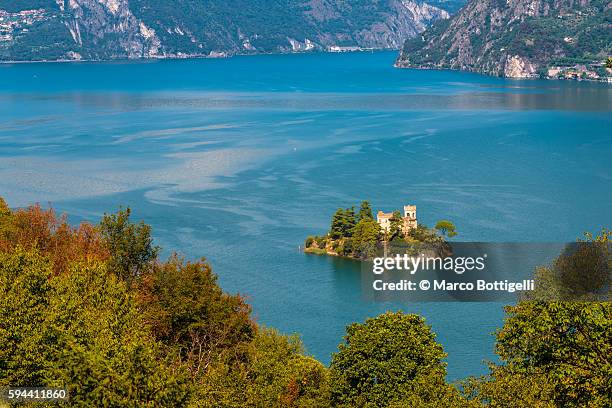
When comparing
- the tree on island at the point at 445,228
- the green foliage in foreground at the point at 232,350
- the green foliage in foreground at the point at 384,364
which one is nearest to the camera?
the green foliage in foreground at the point at 232,350

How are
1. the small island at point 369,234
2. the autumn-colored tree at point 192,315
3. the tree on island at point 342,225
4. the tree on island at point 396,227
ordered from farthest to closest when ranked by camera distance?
the tree on island at point 342,225 < the tree on island at point 396,227 < the small island at point 369,234 < the autumn-colored tree at point 192,315

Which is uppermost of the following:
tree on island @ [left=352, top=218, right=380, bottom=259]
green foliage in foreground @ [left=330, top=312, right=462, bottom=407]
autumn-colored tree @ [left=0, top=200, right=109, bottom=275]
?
autumn-colored tree @ [left=0, top=200, right=109, bottom=275]

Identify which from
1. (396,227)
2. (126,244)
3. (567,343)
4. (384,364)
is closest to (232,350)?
(384,364)

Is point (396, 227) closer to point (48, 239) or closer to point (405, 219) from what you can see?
point (405, 219)

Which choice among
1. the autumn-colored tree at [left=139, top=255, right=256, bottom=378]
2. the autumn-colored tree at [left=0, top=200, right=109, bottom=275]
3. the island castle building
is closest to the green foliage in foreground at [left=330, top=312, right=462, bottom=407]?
the autumn-colored tree at [left=139, top=255, right=256, bottom=378]

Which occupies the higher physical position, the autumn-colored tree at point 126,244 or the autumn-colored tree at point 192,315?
the autumn-colored tree at point 126,244

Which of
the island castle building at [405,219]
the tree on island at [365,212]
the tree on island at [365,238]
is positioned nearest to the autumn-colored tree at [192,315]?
the tree on island at [365,238]

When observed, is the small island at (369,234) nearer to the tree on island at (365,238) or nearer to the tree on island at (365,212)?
the tree on island at (365,238)

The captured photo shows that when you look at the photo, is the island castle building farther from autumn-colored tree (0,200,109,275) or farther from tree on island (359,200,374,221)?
autumn-colored tree (0,200,109,275)
